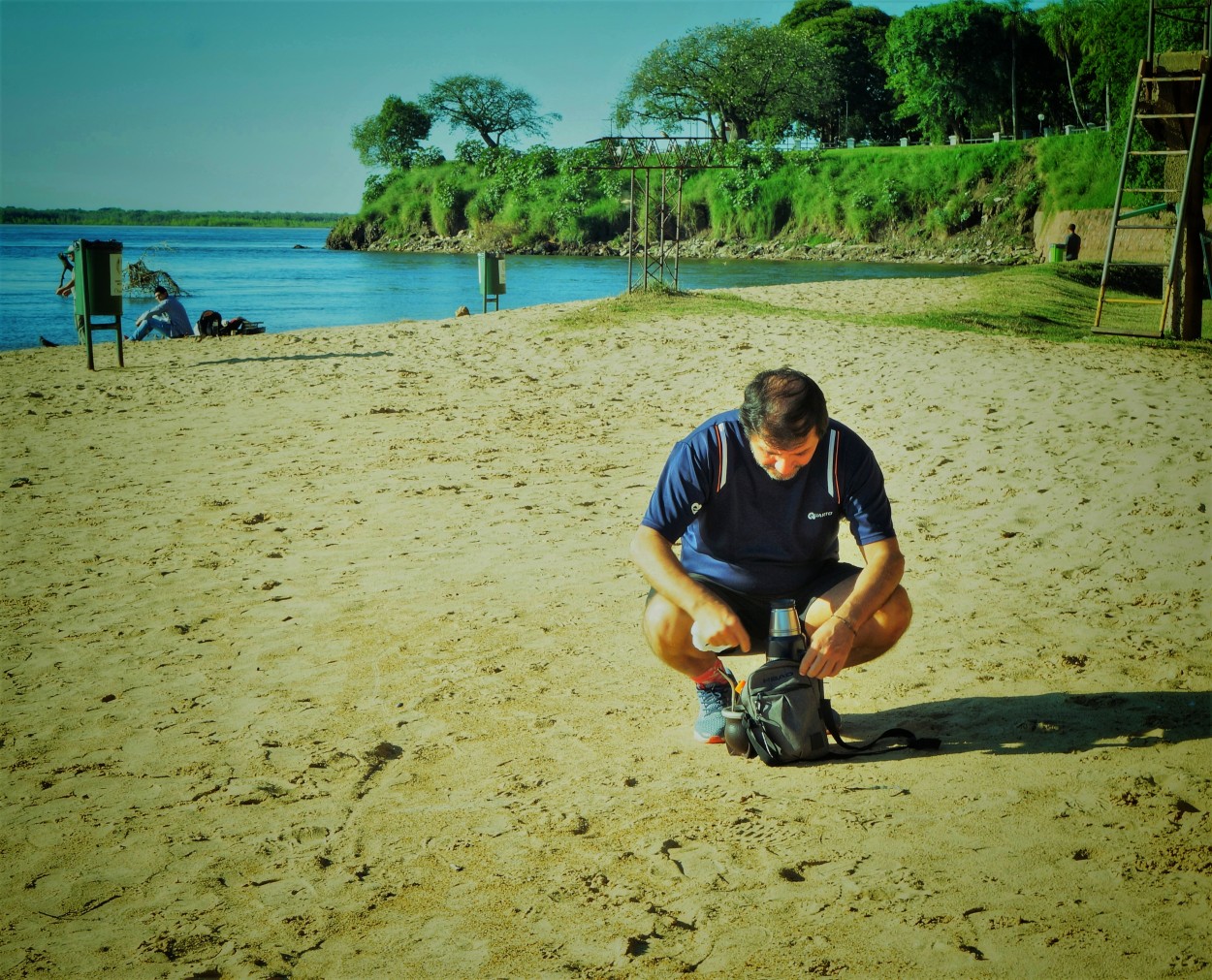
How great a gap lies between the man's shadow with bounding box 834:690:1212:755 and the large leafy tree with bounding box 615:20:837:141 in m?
72.9

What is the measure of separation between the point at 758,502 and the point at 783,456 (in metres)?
0.25

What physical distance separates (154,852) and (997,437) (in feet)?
21.3

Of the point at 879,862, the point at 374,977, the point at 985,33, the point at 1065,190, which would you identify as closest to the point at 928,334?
the point at 879,862

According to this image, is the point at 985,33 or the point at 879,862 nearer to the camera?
the point at 879,862

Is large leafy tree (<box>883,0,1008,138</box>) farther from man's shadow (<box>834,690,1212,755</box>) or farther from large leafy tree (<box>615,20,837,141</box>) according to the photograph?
man's shadow (<box>834,690,1212,755</box>)

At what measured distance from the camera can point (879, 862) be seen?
2.80m

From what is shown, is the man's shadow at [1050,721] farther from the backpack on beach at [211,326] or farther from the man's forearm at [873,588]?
the backpack on beach at [211,326]

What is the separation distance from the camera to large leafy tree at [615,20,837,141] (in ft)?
244

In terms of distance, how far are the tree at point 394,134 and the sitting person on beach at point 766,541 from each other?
317 feet

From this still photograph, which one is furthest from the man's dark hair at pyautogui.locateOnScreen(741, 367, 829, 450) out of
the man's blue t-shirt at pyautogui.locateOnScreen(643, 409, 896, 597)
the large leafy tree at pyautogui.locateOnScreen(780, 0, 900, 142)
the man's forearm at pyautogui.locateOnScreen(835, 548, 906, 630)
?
the large leafy tree at pyautogui.locateOnScreen(780, 0, 900, 142)

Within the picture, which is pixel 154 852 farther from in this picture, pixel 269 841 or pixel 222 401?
pixel 222 401

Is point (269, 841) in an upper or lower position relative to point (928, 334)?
lower

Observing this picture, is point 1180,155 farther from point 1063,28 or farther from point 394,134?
point 394,134

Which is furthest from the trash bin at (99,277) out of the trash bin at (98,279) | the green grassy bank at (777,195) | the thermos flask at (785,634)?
the green grassy bank at (777,195)
